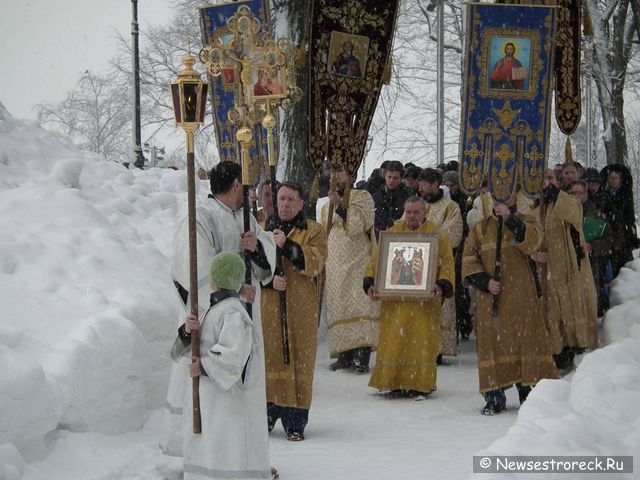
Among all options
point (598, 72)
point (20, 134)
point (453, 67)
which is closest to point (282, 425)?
point (20, 134)

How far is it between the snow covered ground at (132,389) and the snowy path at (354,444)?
0.04 ft

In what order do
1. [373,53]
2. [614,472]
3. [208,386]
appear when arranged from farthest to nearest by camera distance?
[373,53] → [208,386] → [614,472]

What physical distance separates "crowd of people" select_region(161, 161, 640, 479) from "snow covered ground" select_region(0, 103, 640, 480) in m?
0.36

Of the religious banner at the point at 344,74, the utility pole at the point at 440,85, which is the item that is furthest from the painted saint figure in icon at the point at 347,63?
the utility pole at the point at 440,85

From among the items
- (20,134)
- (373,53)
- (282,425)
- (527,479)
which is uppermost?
(373,53)

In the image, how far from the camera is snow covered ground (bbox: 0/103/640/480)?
684 cm

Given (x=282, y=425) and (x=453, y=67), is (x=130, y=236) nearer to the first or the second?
(x=282, y=425)

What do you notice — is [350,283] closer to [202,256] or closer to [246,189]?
[246,189]

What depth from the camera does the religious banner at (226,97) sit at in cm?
1091

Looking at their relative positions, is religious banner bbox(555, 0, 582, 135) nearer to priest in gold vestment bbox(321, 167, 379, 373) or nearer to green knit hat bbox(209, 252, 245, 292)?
priest in gold vestment bbox(321, 167, 379, 373)

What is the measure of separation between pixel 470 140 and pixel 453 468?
351 centimetres

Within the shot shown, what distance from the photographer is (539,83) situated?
10125 millimetres

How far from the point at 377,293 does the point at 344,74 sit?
7.50 ft

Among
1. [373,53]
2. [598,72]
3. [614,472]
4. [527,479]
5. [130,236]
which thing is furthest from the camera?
[598,72]
